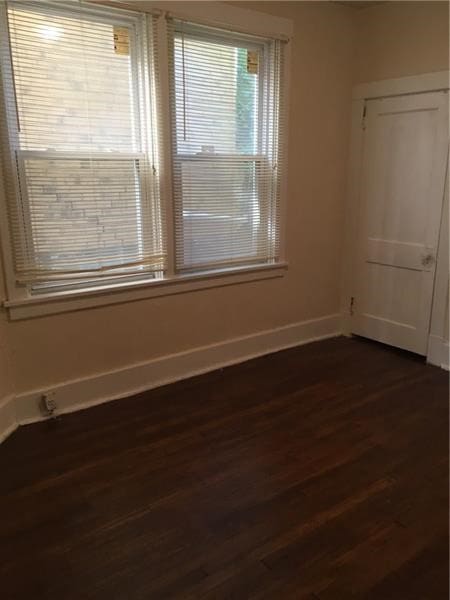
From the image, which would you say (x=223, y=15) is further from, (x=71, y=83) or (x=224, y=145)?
(x=71, y=83)

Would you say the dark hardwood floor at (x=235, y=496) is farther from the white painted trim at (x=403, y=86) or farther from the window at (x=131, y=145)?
the white painted trim at (x=403, y=86)

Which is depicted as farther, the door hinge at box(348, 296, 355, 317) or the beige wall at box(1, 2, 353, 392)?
the door hinge at box(348, 296, 355, 317)

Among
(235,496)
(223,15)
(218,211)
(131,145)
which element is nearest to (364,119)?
(223,15)

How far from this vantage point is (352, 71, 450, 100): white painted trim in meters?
3.21

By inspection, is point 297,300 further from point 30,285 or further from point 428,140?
point 30,285

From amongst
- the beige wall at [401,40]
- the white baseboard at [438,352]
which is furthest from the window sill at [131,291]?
the beige wall at [401,40]

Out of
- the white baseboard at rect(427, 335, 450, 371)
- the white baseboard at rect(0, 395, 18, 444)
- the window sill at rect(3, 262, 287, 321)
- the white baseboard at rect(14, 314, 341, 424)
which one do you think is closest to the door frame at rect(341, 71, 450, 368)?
the white baseboard at rect(427, 335, 450, 371)

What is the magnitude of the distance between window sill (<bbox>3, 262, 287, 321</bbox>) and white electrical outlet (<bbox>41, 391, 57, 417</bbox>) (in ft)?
1.63

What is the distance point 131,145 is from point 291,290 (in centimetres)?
178

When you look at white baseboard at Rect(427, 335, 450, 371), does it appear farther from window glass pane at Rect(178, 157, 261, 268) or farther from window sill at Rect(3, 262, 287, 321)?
window glass pane at Rect(178, 157, 261, 268)

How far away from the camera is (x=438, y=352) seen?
351 centimetres

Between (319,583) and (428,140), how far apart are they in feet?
9.90

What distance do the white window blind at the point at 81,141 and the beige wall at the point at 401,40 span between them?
6.17 ft

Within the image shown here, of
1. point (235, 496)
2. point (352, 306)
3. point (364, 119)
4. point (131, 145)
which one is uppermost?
point (364, 119)
